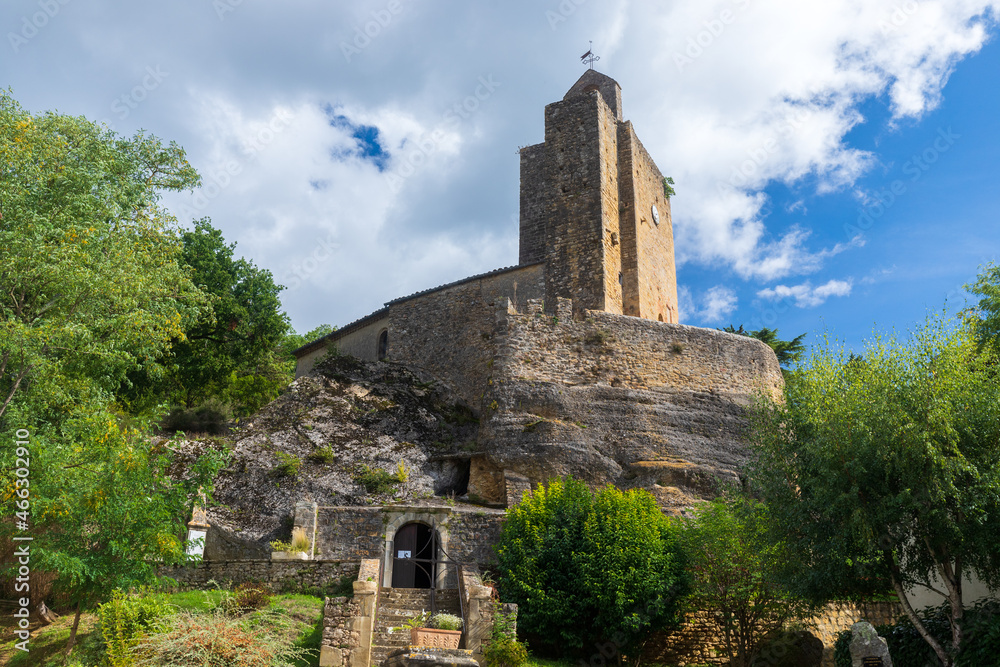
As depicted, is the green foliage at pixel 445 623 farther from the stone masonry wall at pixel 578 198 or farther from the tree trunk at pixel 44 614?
the stone masonry wall at pixel 578 198

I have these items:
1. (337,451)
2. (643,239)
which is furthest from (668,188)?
(337,451)

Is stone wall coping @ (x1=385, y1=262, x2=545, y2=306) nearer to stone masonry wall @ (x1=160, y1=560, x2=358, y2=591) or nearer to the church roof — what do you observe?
the church roof

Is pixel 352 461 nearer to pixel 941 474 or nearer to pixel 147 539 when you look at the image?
pixel 147 539

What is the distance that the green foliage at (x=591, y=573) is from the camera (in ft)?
47.7

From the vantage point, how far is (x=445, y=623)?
43.2ft

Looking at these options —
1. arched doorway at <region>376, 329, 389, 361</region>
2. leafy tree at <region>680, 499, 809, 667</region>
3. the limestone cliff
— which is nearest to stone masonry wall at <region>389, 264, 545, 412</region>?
the limestone cliff

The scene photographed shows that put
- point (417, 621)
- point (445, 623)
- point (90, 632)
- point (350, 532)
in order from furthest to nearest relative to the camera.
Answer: point (350, 532) → point (417, 621) → point (445, 623) → point (90, 632)

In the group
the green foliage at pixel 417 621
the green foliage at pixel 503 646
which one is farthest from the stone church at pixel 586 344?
the green foliage at pixel 503 646

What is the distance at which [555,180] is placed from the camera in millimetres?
27016

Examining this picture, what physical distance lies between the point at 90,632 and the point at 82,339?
588 centimetres

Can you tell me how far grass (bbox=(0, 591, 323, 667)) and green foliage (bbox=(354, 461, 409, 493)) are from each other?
170 inches

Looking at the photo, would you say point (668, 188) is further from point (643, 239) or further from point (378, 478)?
point (378, 478)

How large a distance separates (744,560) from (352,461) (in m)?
10.9

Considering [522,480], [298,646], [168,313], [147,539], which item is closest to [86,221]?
[168,313]
